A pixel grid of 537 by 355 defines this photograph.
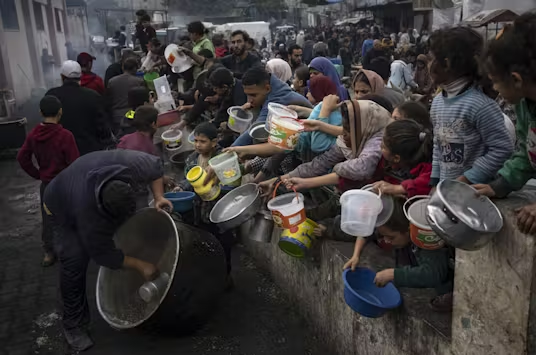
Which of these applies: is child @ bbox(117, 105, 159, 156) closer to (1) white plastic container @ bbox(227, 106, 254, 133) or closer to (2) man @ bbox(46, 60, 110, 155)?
(1) white plastic container @ bbox(227, 106, 254, 133)

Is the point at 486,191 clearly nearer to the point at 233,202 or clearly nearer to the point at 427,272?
the point at 427,272

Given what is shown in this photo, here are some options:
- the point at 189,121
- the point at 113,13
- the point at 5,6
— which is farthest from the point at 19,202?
the point at 113,13

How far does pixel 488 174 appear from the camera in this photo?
97.0 inches

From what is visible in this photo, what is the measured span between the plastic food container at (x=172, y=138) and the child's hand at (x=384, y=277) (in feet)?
15.2

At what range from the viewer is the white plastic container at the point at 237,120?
513cm

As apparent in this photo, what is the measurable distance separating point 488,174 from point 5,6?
1533cm

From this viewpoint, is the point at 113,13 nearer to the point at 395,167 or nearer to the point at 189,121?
the point at 189,121

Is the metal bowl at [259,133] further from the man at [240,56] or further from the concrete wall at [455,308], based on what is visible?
the man at [240,56]

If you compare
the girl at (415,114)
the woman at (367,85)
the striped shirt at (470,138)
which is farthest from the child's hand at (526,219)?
the woman at (367,85)

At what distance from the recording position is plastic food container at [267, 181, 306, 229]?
11.5 feet

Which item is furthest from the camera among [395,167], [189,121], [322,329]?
[189,121]

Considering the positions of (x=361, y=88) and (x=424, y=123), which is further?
(x=361, y=88)

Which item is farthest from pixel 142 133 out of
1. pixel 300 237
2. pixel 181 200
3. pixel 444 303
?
pixel 444 303

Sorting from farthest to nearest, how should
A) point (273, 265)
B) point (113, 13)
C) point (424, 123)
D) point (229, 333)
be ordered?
point (113, 13) < point (273, 265) < point (229, 333) < point (424, 123)
